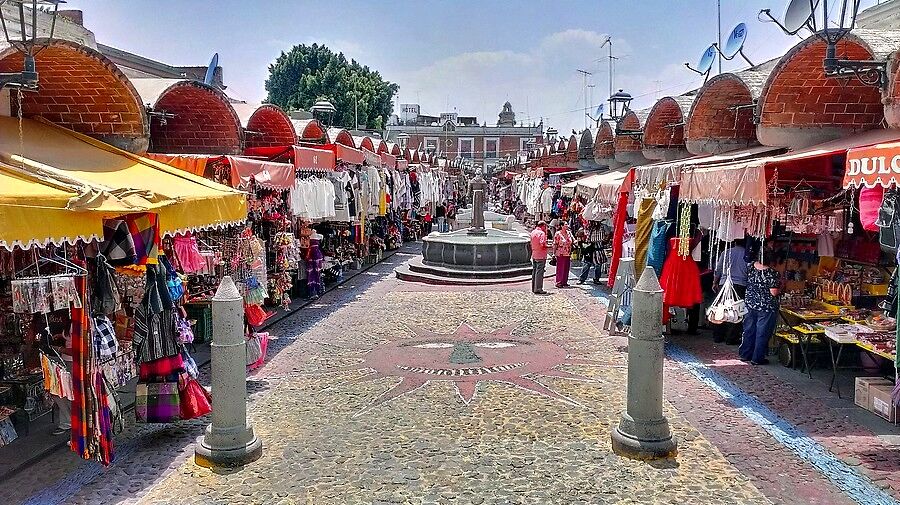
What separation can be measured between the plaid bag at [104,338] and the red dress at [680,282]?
6.87m

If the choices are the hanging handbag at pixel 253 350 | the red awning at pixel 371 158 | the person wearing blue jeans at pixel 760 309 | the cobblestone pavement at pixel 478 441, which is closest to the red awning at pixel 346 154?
the red awning at pixel 371 158

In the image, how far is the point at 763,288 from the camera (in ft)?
28.0

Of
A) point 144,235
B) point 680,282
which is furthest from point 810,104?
point 144,235

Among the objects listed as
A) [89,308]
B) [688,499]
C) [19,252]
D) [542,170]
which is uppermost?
[542,170]

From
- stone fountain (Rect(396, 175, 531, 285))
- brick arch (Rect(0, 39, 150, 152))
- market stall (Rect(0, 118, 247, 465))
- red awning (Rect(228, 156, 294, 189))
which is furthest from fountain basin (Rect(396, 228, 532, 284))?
market stall (Rect(0, 118, 247, 465))

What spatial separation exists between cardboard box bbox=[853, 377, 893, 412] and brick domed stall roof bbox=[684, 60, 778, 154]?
4951 mm

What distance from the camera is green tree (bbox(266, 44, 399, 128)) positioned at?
136ft

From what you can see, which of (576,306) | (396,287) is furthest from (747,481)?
(396,287)

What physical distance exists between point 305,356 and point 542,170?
16.6 m

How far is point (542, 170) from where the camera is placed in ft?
81.0

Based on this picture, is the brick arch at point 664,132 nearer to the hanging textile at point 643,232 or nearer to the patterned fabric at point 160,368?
the hanging textile at point 643,232

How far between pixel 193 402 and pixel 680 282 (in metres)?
6.45

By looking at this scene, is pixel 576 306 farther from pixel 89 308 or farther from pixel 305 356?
pixel 89 308

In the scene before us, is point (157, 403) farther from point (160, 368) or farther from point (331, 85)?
point (331, 85)
